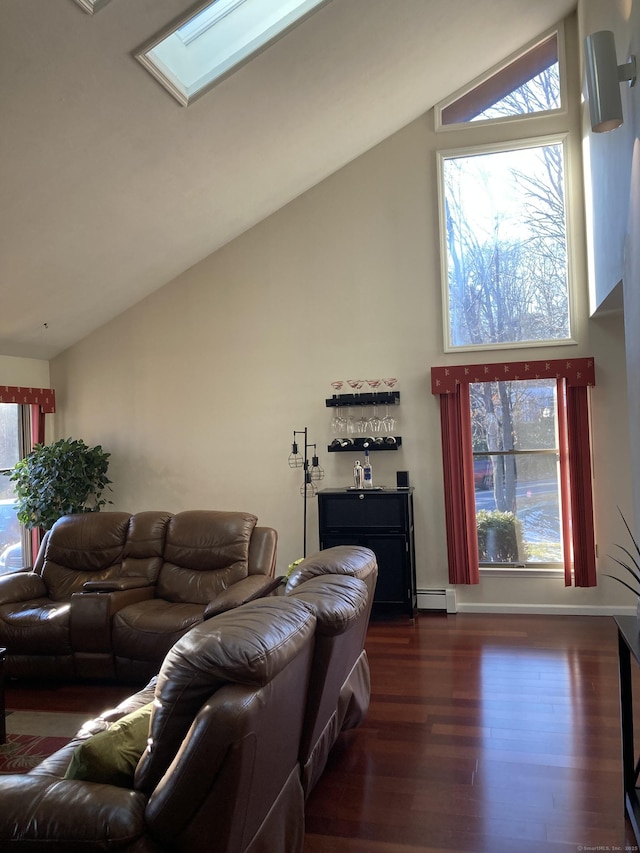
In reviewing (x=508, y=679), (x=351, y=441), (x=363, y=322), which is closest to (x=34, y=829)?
(x=508, y=679)

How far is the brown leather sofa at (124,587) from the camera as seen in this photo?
4.11m

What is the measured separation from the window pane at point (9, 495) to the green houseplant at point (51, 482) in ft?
0.60

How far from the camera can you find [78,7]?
10.00 ft

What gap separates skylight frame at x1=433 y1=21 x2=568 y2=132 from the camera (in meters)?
5.48

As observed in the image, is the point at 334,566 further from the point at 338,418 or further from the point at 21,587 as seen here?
the point at 338,418

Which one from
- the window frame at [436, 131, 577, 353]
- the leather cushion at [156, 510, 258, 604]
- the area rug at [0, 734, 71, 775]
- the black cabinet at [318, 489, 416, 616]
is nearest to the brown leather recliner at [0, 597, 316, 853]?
the area rug at [0, 734, 71, 775]

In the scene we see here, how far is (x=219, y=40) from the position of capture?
3.91 meters

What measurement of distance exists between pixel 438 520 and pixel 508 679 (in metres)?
1.85

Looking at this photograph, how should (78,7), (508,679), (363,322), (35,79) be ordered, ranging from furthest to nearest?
(363,322)
(508,679)
(35,79)
(78,7)

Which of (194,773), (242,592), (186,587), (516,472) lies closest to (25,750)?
(242,592)

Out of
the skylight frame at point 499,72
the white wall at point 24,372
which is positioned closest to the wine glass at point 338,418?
the skylight frame at point 499,72

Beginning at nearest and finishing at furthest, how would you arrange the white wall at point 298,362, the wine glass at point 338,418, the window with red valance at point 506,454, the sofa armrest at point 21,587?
the sofa armrest at point 21,587 → the window with red valance at point 506,454 → the white wall at point 298,362 → the wine glass at point 338,418

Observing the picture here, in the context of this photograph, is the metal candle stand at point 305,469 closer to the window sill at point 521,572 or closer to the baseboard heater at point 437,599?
the baseboard heater at point 437,599

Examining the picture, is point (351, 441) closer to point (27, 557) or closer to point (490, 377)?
point (490, 377)
